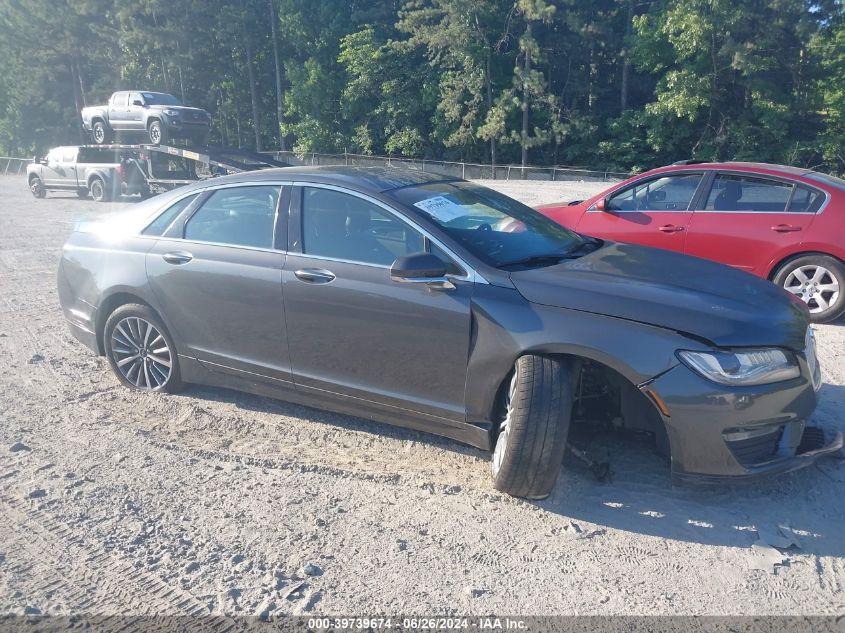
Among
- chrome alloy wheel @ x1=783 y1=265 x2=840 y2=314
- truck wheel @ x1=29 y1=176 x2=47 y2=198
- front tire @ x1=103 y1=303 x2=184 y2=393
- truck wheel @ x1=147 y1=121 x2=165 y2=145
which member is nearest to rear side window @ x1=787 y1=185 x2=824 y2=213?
chrome alloy wheel @ x1=783 y1=265 x2=840 y2=314

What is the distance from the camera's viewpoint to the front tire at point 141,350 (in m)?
4.97

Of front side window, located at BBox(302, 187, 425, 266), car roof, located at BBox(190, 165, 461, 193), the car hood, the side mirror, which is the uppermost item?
car roof, located at BBox(190, 165, 461, 193)

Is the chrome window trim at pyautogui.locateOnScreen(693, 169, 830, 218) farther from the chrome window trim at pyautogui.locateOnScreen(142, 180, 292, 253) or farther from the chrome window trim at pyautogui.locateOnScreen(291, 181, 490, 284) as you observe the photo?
the chrome window trim at pyautogui.locateOnScreen(142, 180, 292, 253)

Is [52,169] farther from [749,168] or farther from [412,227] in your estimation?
[412,227]

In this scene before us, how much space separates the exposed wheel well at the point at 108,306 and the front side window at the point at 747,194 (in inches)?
221

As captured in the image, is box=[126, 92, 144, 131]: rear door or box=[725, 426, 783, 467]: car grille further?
box=[126, 92, 144, 131]: rear door

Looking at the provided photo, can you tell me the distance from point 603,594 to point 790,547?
1004 millimetres

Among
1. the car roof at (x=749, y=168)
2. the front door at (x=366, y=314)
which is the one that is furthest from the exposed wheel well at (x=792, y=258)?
the front door at (x=366, y=314)

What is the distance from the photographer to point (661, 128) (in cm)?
3509

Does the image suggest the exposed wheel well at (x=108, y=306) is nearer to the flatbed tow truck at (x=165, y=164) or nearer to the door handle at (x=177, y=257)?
the door handle at (x=177, y=257)

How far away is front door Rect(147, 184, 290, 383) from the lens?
438 centimetres

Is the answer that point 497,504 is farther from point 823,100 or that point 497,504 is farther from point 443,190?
point 823,100

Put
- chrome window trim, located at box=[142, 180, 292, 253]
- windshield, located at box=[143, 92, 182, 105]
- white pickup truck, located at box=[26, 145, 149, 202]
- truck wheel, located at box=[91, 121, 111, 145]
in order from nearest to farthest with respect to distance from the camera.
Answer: chrome window trim, located at box=[142, 180, 292, 253] → white pickup truck, located at box=[26, 145, 149, 202] → windshield, located at box=[143, 92, 182, 105] → truck wheel, located at box=[91, 121, 111, 145]

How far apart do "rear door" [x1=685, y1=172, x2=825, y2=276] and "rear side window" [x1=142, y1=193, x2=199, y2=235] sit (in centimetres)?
499
